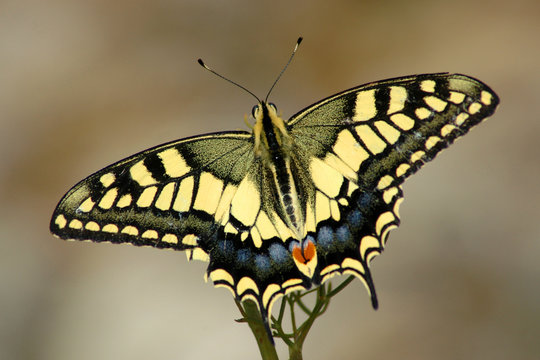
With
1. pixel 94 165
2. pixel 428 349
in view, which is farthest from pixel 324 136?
pixel 94 165

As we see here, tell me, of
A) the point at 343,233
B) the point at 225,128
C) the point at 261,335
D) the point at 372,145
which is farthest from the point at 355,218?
the point at 225,128

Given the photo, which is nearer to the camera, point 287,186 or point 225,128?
point 287,186

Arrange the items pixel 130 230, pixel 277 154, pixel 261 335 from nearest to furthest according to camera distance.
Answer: pixel 261 335 < pixel 130 230 < pixel 277 154

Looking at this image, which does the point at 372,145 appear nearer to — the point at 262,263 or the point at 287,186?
the point at 287,186

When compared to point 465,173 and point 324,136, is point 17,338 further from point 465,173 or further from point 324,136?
point 465,173

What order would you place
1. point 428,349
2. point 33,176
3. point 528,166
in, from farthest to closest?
point 33,176, point 528,166, point 428,349

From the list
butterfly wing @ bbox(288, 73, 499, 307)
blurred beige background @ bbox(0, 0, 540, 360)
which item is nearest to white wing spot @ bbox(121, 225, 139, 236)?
butterfly wing @ bbox(288, 73, 499, 307)
